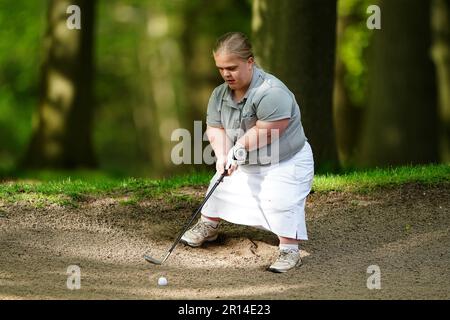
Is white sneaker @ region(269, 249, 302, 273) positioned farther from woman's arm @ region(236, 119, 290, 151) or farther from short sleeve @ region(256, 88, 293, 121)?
short sleeve @ region(256, 88, 293, 121)

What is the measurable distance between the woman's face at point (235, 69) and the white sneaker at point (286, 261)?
136 cm

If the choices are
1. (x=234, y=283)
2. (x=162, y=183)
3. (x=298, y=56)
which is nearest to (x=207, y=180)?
(x=162, y=183)

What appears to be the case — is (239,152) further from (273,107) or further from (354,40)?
(354,40)

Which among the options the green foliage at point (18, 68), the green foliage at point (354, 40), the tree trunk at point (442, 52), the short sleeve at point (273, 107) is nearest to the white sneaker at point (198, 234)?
the short sleeve at point (273, 107)

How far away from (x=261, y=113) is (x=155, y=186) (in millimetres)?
2691

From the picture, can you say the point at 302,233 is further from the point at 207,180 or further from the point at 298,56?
the point at 298,56

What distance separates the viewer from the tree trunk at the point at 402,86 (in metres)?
13.9

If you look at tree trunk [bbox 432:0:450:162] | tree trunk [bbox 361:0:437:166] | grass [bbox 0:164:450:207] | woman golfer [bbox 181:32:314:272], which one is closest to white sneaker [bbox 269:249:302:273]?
woman golfer [bbox 181:32:314:272]

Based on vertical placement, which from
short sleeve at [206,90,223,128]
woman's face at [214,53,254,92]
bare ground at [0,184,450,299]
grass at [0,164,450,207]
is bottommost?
bare ground at [0,184,450,299]

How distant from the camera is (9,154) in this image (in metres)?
29.1

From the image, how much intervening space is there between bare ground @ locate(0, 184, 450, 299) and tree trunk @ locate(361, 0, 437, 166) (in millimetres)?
4682

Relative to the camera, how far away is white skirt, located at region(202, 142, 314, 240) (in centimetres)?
718

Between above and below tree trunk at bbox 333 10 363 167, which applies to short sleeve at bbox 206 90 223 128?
above

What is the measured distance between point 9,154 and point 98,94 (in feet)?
11.6
